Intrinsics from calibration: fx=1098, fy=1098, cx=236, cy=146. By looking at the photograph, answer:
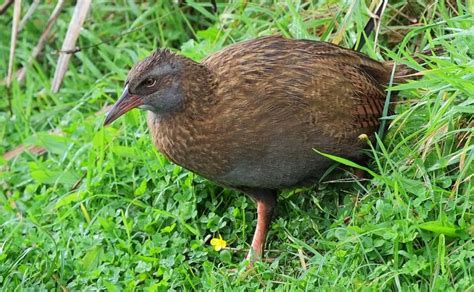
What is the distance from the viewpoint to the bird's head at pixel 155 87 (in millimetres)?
4414

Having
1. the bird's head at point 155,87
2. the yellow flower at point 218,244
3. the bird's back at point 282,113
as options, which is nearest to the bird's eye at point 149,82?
the bird's head at point 155,87

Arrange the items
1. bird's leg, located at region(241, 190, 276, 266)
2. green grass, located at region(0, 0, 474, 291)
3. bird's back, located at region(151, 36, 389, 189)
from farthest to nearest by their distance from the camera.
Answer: bird's leg, located at region(241, 190, 276, 266) < bird's back, located at region(151, 36, 389, 189) < green grass, located at region(0, 0, 474, 291)

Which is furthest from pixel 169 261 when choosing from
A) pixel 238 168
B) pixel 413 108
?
pixel 413 108

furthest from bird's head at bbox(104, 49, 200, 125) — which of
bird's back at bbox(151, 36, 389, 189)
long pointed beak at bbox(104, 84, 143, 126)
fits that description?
bird's back at bbox(151, 36, 389, 189)

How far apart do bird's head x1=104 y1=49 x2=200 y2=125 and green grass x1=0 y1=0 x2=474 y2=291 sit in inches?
20.6

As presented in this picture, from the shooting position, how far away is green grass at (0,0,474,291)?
406cm

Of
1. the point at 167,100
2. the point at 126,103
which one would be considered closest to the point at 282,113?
the point at 167,100

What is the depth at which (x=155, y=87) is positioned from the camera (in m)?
4.43

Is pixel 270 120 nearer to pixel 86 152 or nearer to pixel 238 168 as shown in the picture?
pixel 238 168

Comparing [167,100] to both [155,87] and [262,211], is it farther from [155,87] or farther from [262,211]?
[262,211]

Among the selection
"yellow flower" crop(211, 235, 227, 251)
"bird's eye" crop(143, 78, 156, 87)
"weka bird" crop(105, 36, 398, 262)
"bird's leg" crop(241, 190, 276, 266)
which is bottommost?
"yellow flower" crop(211, 235, 227, 251)

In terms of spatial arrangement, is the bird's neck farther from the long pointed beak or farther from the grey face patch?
the long pointed beak

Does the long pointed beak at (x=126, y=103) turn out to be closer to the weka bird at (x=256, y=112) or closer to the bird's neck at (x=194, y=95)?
the weka bird at (x=256, y=112)

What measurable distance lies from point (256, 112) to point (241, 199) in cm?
64
